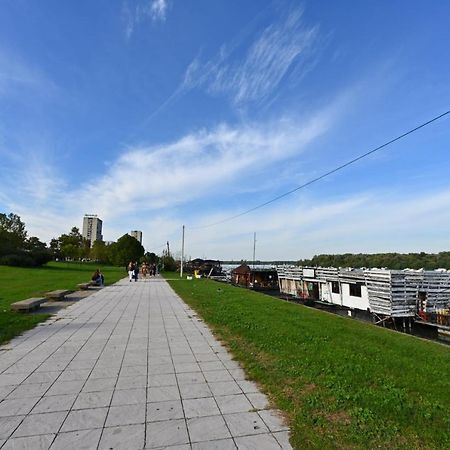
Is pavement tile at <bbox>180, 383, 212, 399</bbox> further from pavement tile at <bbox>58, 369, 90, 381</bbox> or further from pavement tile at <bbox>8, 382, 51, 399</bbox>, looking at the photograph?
pavement tile at <bbox>8, 382, 51, 399</bbox>

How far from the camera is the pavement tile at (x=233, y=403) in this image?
4035mm

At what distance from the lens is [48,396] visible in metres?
4.39

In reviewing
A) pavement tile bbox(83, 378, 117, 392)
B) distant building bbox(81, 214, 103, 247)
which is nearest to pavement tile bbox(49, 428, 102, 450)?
pavement tile bbox(83, 378, 117, 392)

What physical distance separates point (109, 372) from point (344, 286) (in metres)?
29.4

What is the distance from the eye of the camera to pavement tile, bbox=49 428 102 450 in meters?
3.20

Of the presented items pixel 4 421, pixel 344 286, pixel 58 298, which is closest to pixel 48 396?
pixel 4 421

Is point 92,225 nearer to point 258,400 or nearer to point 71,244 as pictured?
point 71,244

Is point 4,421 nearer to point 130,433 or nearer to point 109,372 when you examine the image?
point 130,433

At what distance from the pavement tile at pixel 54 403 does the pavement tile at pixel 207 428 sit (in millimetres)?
1537

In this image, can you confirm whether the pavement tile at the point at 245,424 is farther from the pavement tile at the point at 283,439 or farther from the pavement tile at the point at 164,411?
the pavement tile at the point at 164,411

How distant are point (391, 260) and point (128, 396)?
304ft

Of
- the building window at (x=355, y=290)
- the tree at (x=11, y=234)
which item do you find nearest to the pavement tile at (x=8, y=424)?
the building window at (x=355, y=290)

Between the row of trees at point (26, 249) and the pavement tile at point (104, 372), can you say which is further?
the row of trees at point (26, 249)

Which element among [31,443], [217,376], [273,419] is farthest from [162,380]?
[31,443]
